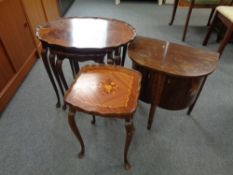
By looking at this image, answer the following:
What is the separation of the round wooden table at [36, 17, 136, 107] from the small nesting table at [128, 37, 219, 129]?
116 millimetres

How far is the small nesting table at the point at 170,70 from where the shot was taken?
1.02 meters

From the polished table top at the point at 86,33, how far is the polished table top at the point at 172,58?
117mm

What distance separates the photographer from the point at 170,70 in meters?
1.00

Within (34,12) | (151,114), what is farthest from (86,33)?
(34,12)

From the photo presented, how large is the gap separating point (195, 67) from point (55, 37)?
884 mm

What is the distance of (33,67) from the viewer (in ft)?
6.56

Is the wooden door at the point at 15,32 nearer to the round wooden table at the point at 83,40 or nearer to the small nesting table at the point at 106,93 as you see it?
the round wooden table at the point at 83,40

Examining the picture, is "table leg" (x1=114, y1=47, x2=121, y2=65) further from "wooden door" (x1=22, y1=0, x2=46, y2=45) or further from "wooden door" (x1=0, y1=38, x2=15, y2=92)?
"wooden door" (x1=22, y1=0, x2=46, y2=45)

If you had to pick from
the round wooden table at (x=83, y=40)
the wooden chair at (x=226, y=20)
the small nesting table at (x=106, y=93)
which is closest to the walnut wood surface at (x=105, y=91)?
the small nesting table at (x=106, y=93)

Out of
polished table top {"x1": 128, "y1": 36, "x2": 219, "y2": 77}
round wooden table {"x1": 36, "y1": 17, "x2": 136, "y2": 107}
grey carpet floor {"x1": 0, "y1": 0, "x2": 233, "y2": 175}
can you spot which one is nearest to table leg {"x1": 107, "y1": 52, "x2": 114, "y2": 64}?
round wooden table {"x1": 36, "y1": 17, "x2": 136, "y2": 107}

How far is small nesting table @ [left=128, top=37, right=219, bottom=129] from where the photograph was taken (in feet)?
3.34

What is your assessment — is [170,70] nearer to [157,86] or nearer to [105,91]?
[157,86]

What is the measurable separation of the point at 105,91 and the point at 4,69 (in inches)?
43.3

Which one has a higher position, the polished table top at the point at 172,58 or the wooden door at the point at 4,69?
the polished table top at the point at 172,58
